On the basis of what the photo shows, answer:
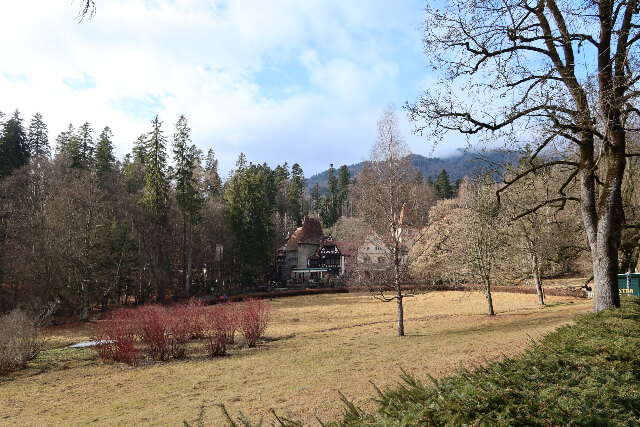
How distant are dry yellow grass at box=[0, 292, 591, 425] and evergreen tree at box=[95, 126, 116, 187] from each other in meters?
36.3

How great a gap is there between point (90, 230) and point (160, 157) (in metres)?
12.1

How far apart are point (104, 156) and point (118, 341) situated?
42.2 meters

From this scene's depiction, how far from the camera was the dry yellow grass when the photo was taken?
27.5 feet

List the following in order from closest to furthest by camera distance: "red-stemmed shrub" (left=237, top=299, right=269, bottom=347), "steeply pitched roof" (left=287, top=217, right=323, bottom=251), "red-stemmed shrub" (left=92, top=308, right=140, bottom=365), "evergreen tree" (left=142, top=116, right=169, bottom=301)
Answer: "red-stemmed shrub" (left=92, top=308, right=140, bottom=365) → "red-stemmed shrub" (left=237, top=299, right=269, bottom=347) → "evergreen tree" (left=142, top=116, right=169, bottom=301) → "steeply pitched roof" (left=287, top=217, right=323, bottom=251)

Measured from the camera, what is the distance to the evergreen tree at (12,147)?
37006 mm

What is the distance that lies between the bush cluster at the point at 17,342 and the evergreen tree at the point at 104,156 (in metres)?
33.7

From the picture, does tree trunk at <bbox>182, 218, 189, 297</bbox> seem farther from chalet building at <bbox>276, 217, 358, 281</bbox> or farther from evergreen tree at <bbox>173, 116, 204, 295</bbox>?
chalet building at <bbox>276, 217, 358, 281</bbox>

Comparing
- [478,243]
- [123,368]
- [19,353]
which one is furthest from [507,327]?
[19,353]

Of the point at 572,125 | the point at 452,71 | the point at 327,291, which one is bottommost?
the point at 327,291

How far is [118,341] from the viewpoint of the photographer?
47.7ft

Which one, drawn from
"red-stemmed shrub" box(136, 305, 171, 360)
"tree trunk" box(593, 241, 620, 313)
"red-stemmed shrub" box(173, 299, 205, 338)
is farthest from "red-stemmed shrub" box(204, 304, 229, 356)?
"tree trunk" box(593, 241, 620, 313)

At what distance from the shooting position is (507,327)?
16297mm

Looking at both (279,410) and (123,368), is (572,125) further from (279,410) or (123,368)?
(123,368)

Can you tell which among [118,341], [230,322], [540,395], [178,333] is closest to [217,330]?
[230,322]
